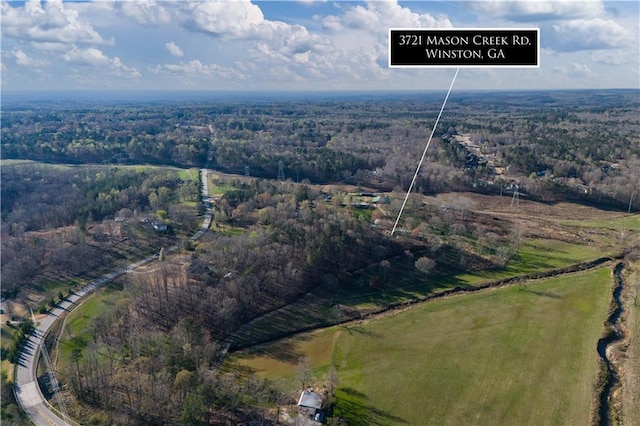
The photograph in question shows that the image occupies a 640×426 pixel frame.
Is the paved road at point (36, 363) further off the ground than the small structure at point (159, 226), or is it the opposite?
the small structure at point (159, 226)

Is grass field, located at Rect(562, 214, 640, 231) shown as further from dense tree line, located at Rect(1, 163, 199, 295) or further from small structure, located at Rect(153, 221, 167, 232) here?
small structure, located at Rect(153, 221, 167, 232)

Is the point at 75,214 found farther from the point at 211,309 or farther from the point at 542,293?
the point at 542,293

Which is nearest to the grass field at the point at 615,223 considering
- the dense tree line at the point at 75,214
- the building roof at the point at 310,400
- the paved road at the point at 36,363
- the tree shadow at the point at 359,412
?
the tree shadow at the point at 359,412

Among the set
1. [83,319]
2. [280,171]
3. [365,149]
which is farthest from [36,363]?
[365,149]

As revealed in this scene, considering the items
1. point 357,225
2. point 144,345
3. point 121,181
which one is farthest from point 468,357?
point 121,181

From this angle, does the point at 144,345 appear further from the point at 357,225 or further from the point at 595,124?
the point at 595,124

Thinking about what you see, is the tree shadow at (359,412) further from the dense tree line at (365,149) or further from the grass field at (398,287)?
the dense tree line at (365,149)
